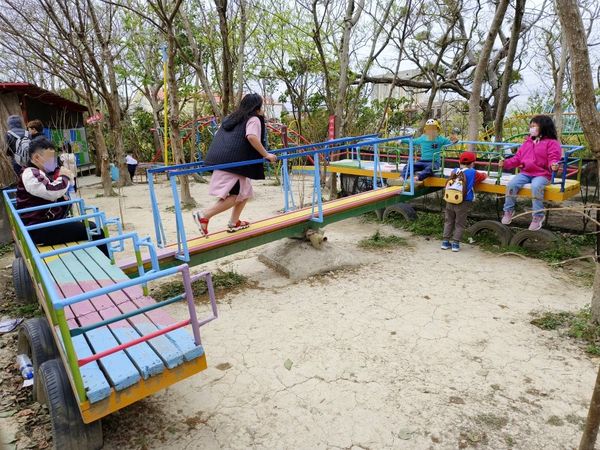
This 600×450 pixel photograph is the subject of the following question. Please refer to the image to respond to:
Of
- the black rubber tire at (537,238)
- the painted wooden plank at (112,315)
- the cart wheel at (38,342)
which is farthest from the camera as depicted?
the black rubber tire at (537,238)

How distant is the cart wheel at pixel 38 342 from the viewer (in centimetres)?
292

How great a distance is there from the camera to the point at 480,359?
134 inches

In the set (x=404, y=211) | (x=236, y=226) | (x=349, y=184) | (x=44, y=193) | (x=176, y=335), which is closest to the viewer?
(x=176, y=335)

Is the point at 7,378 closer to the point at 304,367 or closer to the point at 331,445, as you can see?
the point at 304,367

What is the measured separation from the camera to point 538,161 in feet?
18.4

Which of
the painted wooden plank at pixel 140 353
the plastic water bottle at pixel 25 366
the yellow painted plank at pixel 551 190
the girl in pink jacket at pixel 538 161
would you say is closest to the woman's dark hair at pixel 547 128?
the girl in pink jacket at pixel 538 161

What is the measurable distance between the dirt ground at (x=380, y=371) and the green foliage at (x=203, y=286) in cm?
24

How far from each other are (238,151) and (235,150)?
0.10ft

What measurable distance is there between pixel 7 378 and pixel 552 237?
6.00 m

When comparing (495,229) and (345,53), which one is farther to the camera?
(345,53)

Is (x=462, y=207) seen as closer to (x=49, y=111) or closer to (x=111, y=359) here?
(x=111, y=359)

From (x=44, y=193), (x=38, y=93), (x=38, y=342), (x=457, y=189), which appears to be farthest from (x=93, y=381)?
(x=38, y=93)

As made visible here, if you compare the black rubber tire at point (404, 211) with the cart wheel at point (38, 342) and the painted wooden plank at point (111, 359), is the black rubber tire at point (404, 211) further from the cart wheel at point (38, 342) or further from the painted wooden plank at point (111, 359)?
the cart wheel at point (38, 342)

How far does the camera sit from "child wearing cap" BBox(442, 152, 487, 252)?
5.88 m
